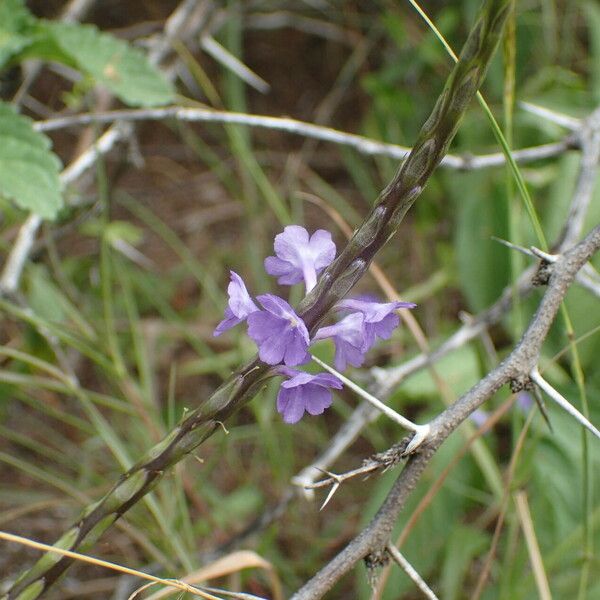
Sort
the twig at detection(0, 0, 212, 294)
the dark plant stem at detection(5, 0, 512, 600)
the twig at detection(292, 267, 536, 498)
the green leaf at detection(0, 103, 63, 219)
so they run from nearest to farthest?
the dark plant stem at detection(5, 0, 512, 600) → the green leaf at detection(0, 103, 63, 219) → the twig at detection(292, 267, 536, 498) → the twig at detection(0, 0, 212, 294)

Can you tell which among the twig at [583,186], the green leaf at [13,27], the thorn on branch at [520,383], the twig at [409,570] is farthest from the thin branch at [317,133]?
the twig at [409,570]

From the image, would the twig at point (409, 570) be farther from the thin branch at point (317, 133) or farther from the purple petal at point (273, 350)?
the thin branch at point (317, 133)

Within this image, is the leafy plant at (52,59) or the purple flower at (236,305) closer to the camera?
the purple flower at (236,305)

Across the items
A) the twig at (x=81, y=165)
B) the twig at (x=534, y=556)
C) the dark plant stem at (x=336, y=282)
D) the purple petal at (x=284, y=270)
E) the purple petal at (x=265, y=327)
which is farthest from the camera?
the twig at (x=81, y=165)

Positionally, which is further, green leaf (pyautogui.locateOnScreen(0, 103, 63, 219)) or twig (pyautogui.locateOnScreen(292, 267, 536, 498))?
twig (pyautogui.locateOnScreen(292, 267, 536, 498))

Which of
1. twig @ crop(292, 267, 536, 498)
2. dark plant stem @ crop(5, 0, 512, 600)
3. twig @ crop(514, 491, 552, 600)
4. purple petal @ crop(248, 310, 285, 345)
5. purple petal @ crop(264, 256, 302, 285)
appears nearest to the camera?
dark plant stem @ crop(5, 0, 512, 600)

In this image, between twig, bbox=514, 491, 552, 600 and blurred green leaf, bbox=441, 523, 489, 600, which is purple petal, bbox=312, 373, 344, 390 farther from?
blurred green leaf, bbox=441, 523, 489, 600

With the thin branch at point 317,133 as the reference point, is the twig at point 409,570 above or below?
below

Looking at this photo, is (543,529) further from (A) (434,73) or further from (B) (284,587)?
(A) (434,73)

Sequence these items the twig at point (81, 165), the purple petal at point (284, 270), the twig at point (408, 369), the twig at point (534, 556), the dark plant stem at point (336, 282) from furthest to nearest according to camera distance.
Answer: the twig at point (81, 165)
the twig at point (408, 369)
the twig at point (534, 556)
the purple petal at point (284, 270)
the dark plant stem at point (336, 282)

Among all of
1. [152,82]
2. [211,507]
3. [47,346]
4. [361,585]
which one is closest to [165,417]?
[211,507]

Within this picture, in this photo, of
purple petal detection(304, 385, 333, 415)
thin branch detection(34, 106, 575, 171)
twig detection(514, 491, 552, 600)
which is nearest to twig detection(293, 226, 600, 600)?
purple petal detection(304, 385, 333, 415)
